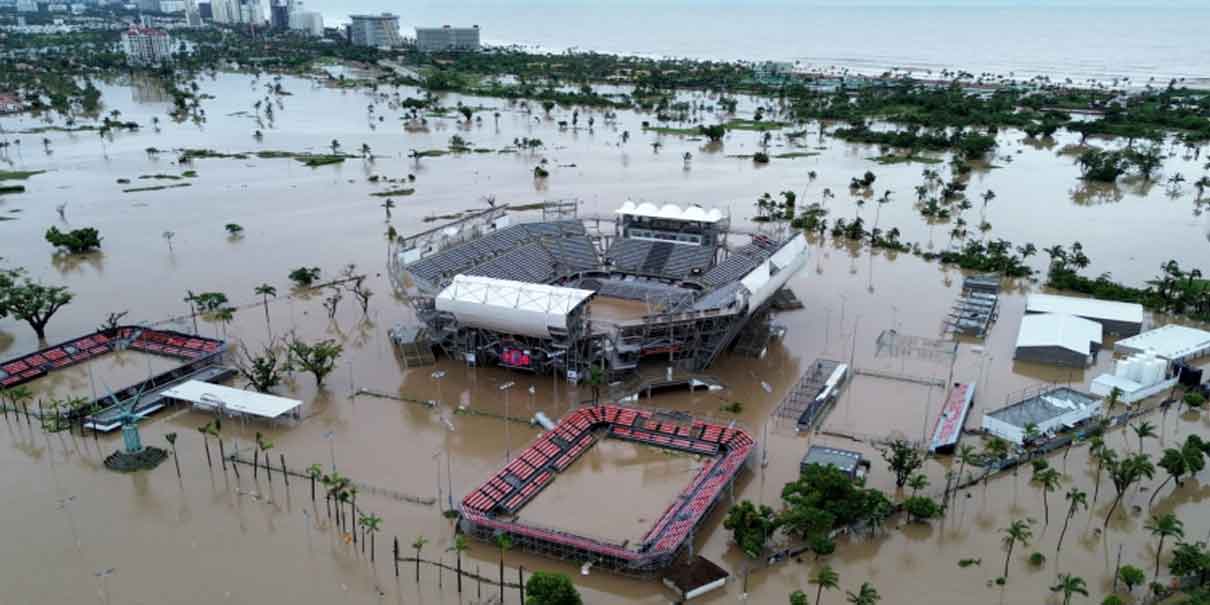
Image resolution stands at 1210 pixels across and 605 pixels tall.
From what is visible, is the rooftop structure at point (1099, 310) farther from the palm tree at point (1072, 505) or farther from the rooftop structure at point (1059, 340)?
the palm tree at point (1072, 505)

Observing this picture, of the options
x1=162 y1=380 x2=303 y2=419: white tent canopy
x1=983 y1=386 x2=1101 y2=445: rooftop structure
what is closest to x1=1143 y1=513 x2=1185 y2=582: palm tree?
x1=983 y1=386 x2=1101 y2=445: rooftop structure

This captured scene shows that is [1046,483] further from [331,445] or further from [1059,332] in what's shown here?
[331,445]

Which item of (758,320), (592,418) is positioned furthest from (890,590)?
(758,320)

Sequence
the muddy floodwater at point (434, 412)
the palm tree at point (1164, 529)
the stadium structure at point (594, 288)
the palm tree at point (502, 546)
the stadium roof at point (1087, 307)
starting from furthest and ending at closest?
1. the stadium roof at point (1087, 307)
2. the stadium structure at point (594, 288)
3. the muddy floodwater at point (434, 412)
4. the palm tree at point (1164, 529)
5. the palm tree at point (502, 546)

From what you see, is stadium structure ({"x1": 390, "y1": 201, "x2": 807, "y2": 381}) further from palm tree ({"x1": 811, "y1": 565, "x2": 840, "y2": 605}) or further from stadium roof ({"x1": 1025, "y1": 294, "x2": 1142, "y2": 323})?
palm tree ({"x1": 811, "y1": 565, "x2": 840, "y2": 605})

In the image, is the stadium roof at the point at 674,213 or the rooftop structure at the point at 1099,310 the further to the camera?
the stadium roof at the point at 674,213

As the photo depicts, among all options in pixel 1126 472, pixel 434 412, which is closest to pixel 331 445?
Answer: pixel 434 412

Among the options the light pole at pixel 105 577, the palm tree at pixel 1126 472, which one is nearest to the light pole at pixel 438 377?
the light pole at pixel 105 577
